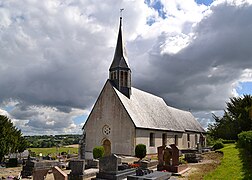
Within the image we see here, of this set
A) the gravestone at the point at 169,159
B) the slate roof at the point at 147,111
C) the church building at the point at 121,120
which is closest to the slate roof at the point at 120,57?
the church building at the point at 121,120

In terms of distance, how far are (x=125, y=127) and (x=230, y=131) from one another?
79.4 feet

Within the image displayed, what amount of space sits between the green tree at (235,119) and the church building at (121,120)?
1405 cm

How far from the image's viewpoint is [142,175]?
13281 millimetres

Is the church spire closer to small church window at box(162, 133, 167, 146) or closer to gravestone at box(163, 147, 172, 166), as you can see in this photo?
small church window at box(162, 133, 167, 146)

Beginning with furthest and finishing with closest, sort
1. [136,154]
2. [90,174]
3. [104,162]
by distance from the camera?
[136,154], [90,174], [104,162]

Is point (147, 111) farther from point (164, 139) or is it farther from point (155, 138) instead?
point (164, 139)

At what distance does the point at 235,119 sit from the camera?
44562mm

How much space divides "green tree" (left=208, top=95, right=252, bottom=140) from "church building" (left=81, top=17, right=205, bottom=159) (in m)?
14.1

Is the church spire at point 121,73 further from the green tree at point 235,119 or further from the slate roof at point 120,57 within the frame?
the green tree at point 235,119

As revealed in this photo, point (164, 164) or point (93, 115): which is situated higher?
point (93, 115)

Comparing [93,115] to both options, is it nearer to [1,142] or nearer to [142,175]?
[1,142]

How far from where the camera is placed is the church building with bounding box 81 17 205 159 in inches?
1168

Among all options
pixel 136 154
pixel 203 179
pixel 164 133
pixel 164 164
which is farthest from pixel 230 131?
pixel 203 179

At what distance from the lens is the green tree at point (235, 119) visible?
140 feet
